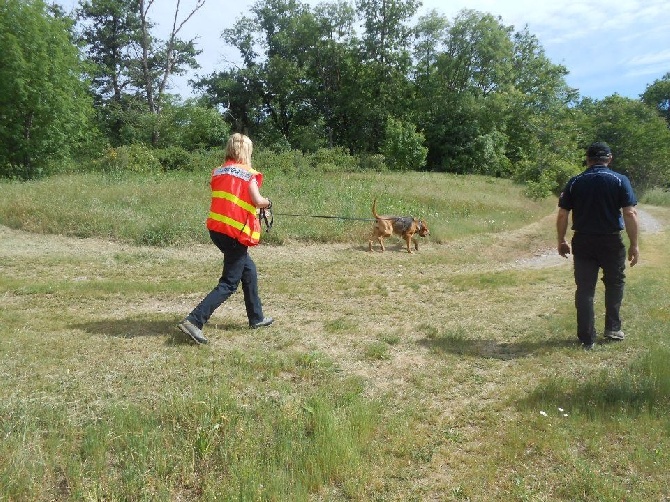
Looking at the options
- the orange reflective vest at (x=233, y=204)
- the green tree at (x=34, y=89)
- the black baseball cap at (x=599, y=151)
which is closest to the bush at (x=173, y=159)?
the green tree at (x=34, y=89)

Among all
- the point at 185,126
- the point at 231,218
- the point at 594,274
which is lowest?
the point at 594,274

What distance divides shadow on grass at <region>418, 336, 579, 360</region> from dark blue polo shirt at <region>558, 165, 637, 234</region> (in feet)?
3.75

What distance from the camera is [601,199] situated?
190 inches

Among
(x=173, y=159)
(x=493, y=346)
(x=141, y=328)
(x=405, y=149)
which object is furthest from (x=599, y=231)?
(x=405, y=149)

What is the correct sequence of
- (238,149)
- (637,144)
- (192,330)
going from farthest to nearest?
(637,144) → (238,149) → (192,330)

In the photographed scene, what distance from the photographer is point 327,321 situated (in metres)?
5.83

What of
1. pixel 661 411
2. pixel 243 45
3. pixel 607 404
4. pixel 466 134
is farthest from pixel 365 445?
pixel 243 45

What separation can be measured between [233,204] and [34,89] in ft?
72.6

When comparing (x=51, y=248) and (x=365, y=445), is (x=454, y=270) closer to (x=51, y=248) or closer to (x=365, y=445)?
(x=365, y=445)

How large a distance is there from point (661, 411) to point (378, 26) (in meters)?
47.1

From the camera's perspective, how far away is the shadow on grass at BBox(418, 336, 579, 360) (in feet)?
15.8

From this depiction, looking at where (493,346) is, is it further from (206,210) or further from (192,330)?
(206,210)

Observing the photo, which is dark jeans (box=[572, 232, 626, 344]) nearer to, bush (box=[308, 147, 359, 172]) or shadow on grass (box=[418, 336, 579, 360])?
shadow on grass (box=[418, 336, 579, 360])

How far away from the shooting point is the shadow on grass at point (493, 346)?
4828 millimetres
